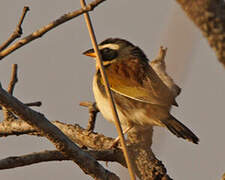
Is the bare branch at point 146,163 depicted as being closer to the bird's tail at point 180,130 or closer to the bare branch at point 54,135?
the bird's tail at point 180,130

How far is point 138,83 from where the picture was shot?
4539mm

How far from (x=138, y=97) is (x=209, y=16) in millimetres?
3264

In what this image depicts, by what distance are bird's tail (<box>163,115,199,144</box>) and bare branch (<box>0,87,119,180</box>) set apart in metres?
1.51

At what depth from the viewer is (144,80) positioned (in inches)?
180

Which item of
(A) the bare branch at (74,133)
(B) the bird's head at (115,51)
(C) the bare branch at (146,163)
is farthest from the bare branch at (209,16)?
(B) the bird's head at (115,51)

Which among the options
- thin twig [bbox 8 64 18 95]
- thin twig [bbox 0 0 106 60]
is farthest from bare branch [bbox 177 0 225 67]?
thin twig [bbox 8 64 18 95]

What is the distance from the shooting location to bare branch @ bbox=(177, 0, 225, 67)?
1041 millimetres

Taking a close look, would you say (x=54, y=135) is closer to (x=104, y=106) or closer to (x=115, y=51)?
(x=104, y=106)

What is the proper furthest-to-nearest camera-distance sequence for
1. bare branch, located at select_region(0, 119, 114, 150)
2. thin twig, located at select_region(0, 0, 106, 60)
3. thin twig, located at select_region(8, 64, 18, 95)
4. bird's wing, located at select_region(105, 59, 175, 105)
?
bird's wing, located at select_region(105, 59, 175, 105), bare branch, located at select_region(0, 119, 114, 150), thin twig, located at select_region(8, 64, 18, 95), thin twig, located at select_region(0, 0, 106, 60)

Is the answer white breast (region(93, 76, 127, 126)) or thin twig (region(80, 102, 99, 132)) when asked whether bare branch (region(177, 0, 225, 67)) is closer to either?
thin twig (region(80, 102, 99, 132))

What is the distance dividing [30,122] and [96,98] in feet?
7.63

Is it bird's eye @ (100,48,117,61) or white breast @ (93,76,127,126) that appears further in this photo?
bird's eye @ (100,48,117,61)

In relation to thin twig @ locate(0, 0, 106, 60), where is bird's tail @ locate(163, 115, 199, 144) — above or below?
below

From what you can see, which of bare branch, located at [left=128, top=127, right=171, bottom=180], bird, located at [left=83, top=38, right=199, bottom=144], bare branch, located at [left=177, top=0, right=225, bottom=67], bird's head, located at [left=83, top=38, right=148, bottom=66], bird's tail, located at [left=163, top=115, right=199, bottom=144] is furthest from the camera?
bird's head, located at [left=83, top=38, right=148, bottom=66]
